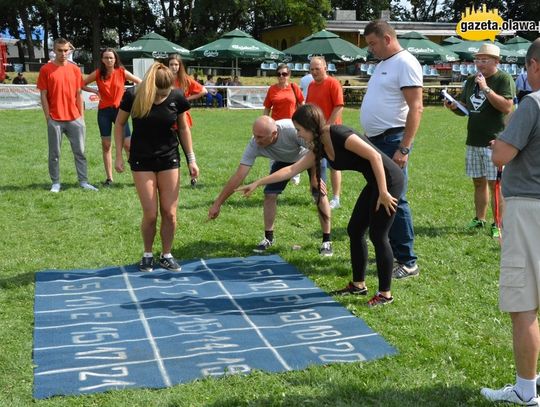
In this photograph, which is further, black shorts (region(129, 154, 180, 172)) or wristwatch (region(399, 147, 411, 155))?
black shorts (region(129, 154, 180, 172))

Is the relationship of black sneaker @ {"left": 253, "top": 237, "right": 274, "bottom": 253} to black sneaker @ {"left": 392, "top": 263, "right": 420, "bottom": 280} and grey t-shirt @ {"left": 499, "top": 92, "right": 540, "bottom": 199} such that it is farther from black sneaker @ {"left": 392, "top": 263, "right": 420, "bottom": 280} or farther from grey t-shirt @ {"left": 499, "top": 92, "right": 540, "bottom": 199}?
grey t-shirt @ {"left": 499, "top": 92, "right": 540, "bottom": 199}

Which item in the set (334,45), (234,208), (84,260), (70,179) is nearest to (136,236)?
(84,260)

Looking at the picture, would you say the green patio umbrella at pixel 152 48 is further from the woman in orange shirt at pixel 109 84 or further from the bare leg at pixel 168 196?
the bare leg at pixel 168 196

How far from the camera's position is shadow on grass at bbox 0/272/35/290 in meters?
5.76

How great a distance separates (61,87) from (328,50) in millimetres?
18859

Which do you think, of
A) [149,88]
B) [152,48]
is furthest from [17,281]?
[152,48]

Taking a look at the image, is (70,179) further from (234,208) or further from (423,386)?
(423,386)

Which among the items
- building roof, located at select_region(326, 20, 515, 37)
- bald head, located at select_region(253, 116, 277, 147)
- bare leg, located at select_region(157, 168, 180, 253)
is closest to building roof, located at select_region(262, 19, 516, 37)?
building roof, located at select_region(326, 20, 515, 37)

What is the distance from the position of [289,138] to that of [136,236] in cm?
221

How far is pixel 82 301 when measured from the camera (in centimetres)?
541

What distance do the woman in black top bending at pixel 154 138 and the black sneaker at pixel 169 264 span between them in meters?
0.24

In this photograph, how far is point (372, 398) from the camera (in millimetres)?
3709

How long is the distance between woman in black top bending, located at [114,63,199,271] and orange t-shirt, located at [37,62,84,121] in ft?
12.1

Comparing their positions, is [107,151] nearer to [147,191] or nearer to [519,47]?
[147,191]
